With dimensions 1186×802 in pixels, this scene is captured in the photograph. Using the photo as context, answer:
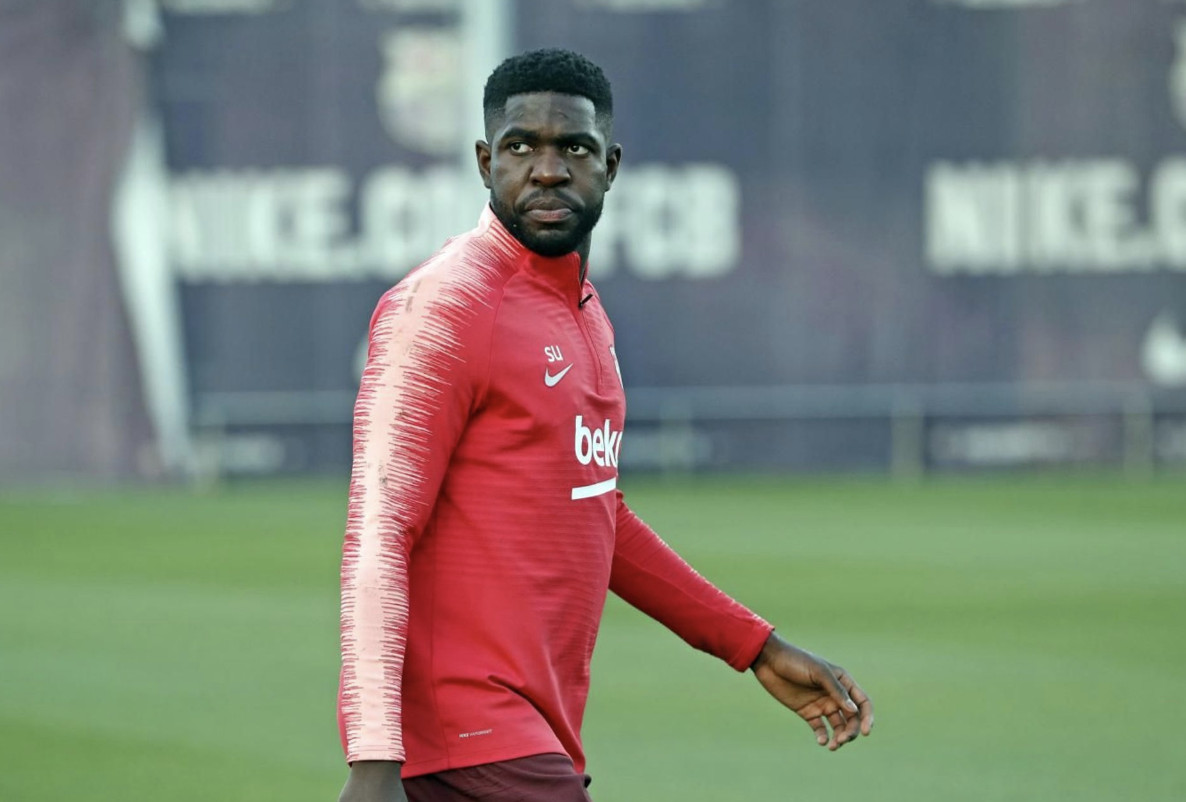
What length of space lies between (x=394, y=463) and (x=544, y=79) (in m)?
0.71

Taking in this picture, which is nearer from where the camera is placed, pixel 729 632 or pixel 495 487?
pixel 495 487

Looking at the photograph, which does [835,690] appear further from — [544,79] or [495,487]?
[544,79]

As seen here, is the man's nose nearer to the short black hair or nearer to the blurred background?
the short black hair

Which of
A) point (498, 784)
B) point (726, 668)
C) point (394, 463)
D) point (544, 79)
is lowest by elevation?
point (726, 668)

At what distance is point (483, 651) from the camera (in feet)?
11.7

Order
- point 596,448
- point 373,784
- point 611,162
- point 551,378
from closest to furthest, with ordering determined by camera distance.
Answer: point 373,784 → point 551,378 → point 596,448 → point 611,162

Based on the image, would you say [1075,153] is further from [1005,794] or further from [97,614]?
[1005,794]

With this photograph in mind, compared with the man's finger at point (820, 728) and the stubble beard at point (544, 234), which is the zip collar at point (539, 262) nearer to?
the stubble beard at point (544, 234)

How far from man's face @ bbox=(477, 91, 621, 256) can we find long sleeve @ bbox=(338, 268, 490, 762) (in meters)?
0.21

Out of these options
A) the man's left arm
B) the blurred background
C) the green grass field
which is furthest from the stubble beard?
the blurred background

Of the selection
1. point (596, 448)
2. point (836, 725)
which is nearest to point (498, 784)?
point (596, 448)

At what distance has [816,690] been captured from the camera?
4.33 metres

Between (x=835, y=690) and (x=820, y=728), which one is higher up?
(x=835, y=690)

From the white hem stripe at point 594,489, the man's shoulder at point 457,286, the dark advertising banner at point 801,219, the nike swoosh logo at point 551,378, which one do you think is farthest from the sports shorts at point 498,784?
the dark advertising banner at point 801,219
